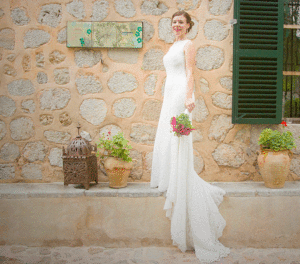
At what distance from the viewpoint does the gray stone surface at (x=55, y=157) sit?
2.97 m

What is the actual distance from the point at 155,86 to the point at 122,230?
1550 millimetres

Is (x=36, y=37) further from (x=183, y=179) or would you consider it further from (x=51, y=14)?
(x=183, y=179)

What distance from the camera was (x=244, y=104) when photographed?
9.38ft

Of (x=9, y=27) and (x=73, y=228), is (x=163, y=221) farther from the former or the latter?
(x=9, y=27)

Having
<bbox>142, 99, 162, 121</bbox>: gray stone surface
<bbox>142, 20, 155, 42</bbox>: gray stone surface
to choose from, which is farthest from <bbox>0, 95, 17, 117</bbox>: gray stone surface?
<bbox>142, 20, 155, 42</bbox>: gray stone surface

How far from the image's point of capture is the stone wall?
2.92 metres

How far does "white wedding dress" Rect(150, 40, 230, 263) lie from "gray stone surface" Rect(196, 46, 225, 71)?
1.59ft

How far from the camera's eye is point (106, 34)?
2.89 meters

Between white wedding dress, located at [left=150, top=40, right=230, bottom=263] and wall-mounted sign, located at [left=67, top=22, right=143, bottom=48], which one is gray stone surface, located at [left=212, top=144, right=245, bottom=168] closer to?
white wedding dress, located at [left=150, top=40, right=230, bottom=263]

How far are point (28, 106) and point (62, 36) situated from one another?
87 centimetres

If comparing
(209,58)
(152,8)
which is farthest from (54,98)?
(209,58)

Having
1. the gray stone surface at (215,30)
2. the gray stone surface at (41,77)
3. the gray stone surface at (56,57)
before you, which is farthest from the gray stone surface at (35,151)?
the gray stone surface at (215,30)

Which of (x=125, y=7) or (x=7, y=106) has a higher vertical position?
(x=125, y=7)

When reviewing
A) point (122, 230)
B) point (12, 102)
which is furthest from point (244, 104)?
point (12, 102)
